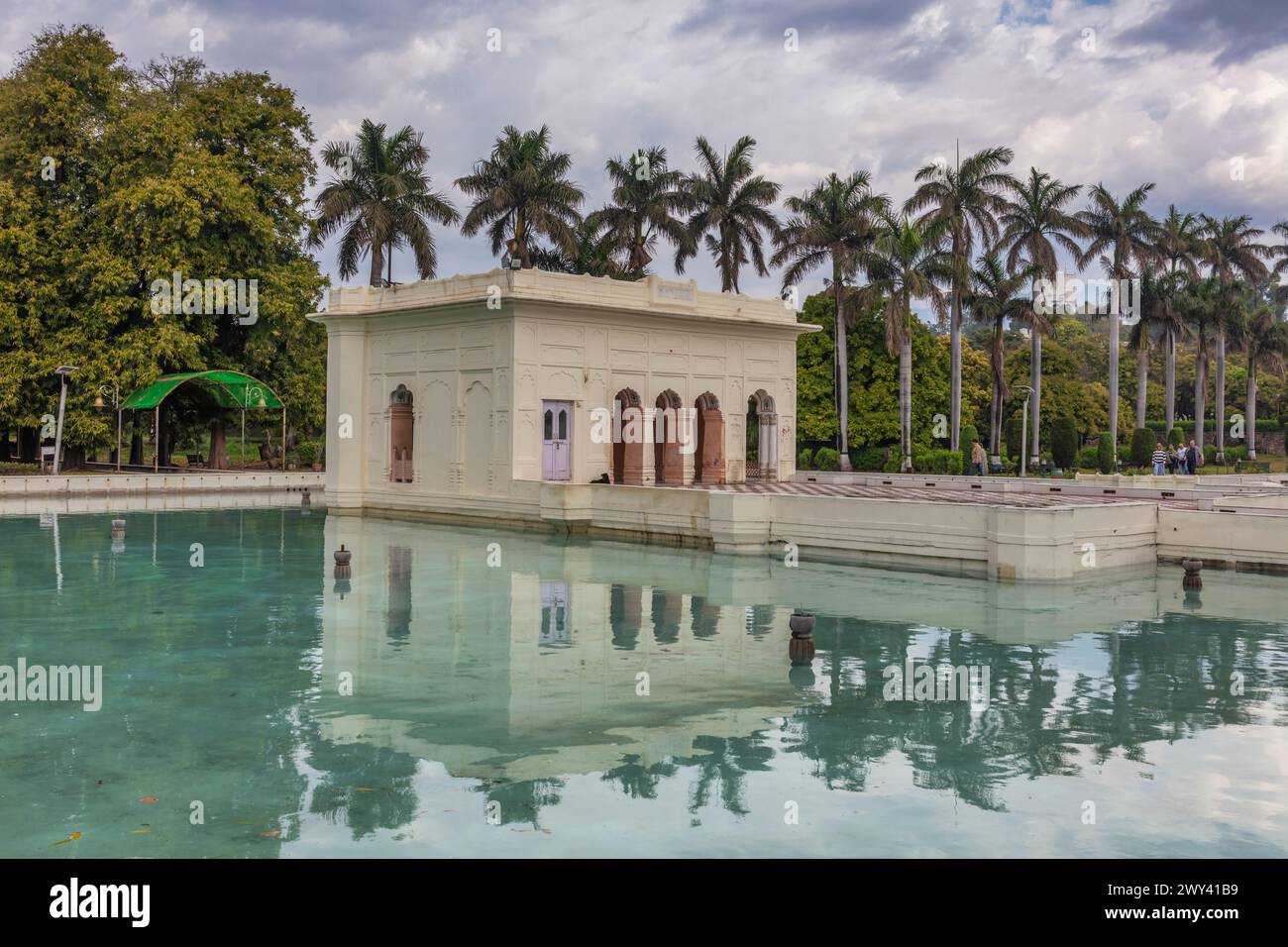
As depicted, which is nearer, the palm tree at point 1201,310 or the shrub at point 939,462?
the shrub at point 939,462

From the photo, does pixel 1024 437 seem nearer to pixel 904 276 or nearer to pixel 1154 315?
pixel 904 276

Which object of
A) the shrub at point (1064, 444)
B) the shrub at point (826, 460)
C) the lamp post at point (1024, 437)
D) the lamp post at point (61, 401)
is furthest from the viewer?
the shrub at point (826, 460)

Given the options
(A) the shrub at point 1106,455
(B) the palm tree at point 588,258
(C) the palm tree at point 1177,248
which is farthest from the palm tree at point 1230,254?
(B) the palm tree at point 588,258

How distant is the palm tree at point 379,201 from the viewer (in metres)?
42.3

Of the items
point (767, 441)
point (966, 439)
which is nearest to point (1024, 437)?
point (966, 439)

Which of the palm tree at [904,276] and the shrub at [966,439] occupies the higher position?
the palm tree at [904,276]

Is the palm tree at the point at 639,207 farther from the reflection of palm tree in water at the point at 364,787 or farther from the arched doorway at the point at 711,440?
the reflection of palm tree in water at the point at 364,787

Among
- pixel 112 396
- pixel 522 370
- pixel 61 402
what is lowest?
pixel 61 402

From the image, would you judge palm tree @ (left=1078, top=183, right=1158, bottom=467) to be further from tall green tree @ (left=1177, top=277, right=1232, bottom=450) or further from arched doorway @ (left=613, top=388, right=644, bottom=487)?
arched doorway @ (left=613, top=388, right=644, bottom=487)

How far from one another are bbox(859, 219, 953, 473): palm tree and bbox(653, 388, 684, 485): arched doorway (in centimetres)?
1241

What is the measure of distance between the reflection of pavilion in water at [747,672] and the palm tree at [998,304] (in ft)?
87.1

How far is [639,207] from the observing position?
150 feet

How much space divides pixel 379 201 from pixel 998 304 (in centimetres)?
2355
